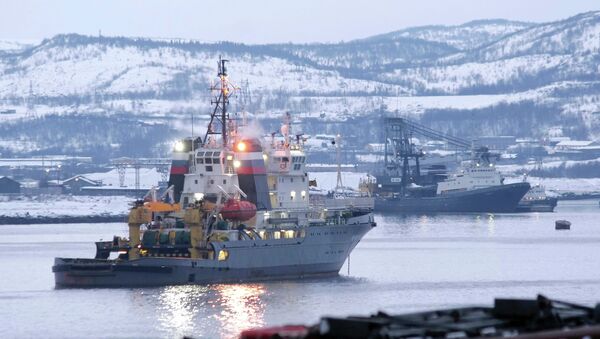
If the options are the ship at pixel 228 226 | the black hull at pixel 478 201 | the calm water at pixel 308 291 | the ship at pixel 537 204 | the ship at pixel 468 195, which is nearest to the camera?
the calm water at pixel 308 291

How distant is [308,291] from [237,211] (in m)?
4.93

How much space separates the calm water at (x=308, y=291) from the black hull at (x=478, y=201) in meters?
72.5

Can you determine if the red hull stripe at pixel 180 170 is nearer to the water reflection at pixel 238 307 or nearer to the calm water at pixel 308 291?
the calm water at pixel 308 291

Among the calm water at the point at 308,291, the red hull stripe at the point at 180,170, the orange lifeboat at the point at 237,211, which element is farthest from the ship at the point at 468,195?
the orange lifeboat at the point at 237,211

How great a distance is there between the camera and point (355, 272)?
253 feet

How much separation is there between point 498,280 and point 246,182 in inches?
469

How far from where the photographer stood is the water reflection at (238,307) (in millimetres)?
51125

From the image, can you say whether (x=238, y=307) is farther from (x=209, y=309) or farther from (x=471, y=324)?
(x=471, y=324)

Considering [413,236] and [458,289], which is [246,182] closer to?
[458,289]

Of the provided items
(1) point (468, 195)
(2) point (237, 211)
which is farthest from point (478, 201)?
(2) point (237, 211)

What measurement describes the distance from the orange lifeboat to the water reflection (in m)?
2.89

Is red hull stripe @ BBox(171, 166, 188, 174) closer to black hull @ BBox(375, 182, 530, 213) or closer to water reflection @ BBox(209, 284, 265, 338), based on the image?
water reflection @ BBox(209, 284, 265, 338)

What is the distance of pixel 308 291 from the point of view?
213 feet

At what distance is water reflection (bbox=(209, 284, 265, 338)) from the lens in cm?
5112
